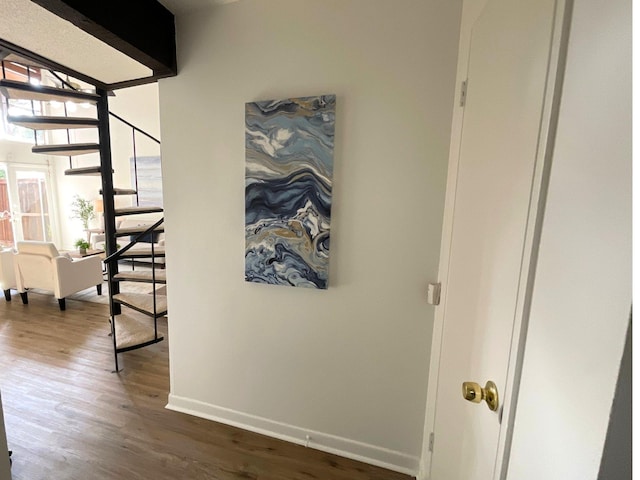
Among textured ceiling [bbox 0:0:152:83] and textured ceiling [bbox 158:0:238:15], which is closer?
textured ceiling [bbox 0:0:152:83]

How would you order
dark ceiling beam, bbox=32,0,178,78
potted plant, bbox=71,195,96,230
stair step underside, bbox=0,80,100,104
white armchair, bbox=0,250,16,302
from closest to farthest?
Answer: dark ceiling beam, bbox=32,0,178,78, stair step underside, bbox=0,80,100,104, white armchair, bbox=0,250,16,302, potted plant, bbox=71,195,96,230

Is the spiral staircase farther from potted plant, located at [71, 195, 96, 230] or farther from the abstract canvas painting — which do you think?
potted plant, located at [71, 195, 96, 230]

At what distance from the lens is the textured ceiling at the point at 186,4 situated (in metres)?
1.59

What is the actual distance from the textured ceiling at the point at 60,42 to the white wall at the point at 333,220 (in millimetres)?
507

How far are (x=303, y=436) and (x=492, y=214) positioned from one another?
1.73 metres

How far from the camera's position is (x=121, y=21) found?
4.59 feet

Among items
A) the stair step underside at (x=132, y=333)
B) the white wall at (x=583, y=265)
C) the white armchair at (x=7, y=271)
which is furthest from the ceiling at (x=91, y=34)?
the white armchair at (x=7, y=271)

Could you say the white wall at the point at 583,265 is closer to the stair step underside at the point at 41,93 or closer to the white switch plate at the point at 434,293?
the white switch plate at the point at 434,293

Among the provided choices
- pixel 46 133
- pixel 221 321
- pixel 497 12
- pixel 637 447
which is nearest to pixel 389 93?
pixel 497 12

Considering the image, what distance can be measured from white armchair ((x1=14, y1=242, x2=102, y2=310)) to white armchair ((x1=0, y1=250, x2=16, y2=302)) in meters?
0.18

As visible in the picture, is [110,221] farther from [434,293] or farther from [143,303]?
[434,293]

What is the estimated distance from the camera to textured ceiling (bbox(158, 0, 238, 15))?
159cm

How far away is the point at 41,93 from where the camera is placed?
2.55 m

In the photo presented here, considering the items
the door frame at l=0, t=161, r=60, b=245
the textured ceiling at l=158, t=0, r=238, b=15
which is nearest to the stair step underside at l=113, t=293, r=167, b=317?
the textured ceiling at l=158, t=0, r=238, b=15
